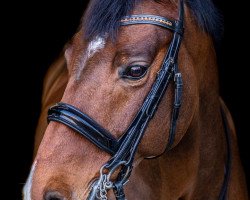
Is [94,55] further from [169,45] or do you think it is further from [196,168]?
[196,168]

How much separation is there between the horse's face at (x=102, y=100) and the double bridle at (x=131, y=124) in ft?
0.07

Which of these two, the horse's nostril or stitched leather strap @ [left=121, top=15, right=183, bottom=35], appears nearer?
the horse's nostril

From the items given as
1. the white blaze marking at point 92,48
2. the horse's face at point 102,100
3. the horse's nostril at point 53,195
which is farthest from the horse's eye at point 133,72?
the horse's nostril at point 53,195

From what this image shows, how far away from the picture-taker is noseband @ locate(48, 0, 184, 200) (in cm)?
195

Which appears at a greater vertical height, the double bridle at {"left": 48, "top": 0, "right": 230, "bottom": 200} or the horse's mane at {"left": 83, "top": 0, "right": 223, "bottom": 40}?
the horse's mane at {"left": 83, "top": 0, "right": 223, "bottom": 40}

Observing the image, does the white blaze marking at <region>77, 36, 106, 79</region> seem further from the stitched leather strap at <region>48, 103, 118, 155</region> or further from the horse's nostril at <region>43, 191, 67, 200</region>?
the horse's nostril at <region>43, 191, 67, 200</region>

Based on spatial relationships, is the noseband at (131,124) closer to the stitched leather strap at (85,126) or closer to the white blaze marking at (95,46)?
the stitched leather strap at (85,126)

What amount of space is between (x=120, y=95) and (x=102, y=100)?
8 centimetres

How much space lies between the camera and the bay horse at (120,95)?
6.34 ft

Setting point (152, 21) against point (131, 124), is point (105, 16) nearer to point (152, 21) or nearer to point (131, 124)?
point (152, 21)

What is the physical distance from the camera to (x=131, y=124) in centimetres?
202

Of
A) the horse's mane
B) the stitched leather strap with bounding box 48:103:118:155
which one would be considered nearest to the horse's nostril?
the stitched leather strap with bounding box 48:103:118:155

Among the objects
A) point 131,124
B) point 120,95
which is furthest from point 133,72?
point 131,124

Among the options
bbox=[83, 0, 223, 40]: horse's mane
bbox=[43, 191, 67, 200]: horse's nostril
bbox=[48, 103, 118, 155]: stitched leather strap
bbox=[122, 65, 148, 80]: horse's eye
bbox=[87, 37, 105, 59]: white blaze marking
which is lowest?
bbox=[43, 191, 67, 200]: horse's nostril
